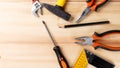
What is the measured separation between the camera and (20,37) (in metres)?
1.12

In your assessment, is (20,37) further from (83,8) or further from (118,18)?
(118,18)

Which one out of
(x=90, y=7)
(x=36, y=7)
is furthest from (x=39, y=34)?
(x=90, y=7)

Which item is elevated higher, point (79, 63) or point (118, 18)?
point (118, 18)

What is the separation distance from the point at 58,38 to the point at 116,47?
20cm

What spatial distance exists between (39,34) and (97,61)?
22 cm

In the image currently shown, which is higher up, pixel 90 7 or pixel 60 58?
pixel 90 7

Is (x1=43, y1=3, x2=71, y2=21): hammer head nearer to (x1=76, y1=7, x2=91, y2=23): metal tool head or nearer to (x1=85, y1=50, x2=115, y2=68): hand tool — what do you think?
(x1=76, y1=7, x2=91, y2=23): metal tool head

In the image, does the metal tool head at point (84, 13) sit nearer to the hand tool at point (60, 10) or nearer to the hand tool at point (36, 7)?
the hand tool at point (60, 10)

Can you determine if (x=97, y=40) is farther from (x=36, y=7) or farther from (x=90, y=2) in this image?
(x=36, y=7)

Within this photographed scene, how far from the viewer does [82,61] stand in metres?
1.09

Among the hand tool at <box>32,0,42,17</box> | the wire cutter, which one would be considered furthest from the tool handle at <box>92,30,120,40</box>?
the hand tool at <box>32,0,42,17</box>

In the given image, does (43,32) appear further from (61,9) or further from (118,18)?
(118,18)

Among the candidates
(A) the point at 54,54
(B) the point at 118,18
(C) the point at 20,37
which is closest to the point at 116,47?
(B) the point at 118,18

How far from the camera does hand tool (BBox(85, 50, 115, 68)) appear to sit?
42.3 inches
